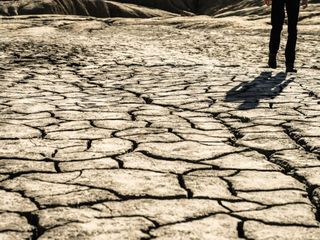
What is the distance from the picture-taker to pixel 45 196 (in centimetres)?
244

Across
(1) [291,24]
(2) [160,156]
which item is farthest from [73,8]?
(2) [160,156]

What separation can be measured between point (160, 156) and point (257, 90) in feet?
7.93

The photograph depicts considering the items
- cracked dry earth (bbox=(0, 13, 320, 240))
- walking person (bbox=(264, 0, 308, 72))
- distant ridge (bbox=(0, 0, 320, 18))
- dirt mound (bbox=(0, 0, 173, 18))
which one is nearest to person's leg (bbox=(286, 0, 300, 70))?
walking person (bbox=(264, 0, 308, 72))

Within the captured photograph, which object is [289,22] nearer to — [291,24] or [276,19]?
[291,24]

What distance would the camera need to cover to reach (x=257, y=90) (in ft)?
17.4

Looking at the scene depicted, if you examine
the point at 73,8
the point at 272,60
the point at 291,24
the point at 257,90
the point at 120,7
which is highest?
the point at 291,24

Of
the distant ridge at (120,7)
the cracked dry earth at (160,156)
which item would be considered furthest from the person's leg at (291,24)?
the distant ridge at (120,7)

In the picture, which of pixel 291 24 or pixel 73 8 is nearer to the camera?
pixel 291 24

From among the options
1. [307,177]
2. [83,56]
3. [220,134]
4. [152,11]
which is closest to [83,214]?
[307,177]

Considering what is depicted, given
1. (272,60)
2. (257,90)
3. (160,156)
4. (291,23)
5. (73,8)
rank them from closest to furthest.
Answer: (160,156)
(257,90)
(291,23)
(272,60)
(73,8)

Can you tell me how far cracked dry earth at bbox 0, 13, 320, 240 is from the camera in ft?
7.14

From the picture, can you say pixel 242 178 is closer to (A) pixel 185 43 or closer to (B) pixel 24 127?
(B) pixel 24 127

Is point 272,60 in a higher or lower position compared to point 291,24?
lower

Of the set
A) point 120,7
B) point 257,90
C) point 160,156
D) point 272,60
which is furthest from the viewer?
point 120,7
